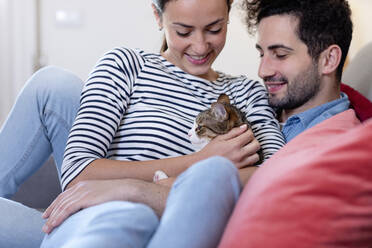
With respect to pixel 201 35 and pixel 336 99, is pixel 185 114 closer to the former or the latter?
pixel 201 35

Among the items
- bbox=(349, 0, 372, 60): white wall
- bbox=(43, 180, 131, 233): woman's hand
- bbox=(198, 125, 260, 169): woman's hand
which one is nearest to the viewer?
bbox=(43, 180, 131, 233): woman's hand

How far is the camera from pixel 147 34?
3.37m

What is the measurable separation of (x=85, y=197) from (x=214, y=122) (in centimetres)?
48

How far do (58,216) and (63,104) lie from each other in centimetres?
51

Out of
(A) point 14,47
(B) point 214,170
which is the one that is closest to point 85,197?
(B) point 214,170

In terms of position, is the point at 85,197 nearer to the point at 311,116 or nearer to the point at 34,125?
the point at 34,125

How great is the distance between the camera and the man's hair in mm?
1490

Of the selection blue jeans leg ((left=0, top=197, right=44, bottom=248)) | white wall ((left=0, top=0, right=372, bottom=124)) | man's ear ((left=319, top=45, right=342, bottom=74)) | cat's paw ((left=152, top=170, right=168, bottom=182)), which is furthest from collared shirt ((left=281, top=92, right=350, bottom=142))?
white wall ((left=0, top=0, right=372, bottom=124))

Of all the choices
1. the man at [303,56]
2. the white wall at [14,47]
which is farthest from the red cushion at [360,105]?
the white wall at [14,47]

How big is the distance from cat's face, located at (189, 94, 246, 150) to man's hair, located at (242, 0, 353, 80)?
0.33 meters

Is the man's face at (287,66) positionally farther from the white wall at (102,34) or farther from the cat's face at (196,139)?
the white wall at (102,34)

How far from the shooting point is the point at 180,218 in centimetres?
82

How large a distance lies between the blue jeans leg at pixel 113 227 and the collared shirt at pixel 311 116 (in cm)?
71

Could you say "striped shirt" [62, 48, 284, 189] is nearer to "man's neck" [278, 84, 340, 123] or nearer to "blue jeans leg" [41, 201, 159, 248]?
"man's neck" [278, 84, 340, 123]
